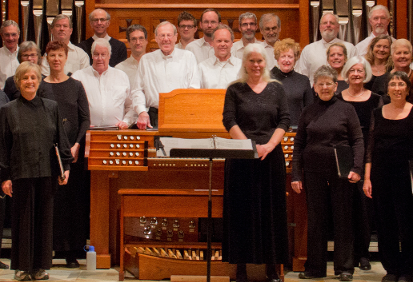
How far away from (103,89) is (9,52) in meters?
1.46

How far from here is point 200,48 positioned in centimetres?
573

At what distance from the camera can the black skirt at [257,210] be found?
3832 mm

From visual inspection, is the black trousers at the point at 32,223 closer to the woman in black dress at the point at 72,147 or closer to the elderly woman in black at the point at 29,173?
the elderly woman in black at the point at 29,173

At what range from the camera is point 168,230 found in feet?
14.6

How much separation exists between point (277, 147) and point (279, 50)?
1181 mm

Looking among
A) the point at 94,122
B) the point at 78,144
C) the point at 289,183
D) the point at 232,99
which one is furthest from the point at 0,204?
the point at 289,183

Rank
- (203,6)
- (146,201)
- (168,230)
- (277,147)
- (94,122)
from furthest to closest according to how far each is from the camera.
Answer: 1. (203,6)
2. (94,122)
3. (168,230)
4. (146,201)
5. (277,147)

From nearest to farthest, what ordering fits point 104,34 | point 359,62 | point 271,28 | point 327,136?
point 327,136 → point 359,62 → point 271,28 → point 104,34

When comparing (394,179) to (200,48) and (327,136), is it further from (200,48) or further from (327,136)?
(200,48)

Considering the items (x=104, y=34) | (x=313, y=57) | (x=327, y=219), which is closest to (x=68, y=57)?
(x=104, y=34)

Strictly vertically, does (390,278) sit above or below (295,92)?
below

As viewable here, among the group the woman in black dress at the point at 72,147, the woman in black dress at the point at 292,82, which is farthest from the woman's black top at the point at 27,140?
the woman in black dress at the point at 292,82

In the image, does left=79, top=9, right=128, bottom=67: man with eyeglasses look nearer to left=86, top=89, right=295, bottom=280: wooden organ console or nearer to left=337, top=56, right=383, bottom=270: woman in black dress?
left=86, top=89, right=295, bottom=280: wooden organ console

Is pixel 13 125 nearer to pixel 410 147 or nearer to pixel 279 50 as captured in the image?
pixel 279 50
